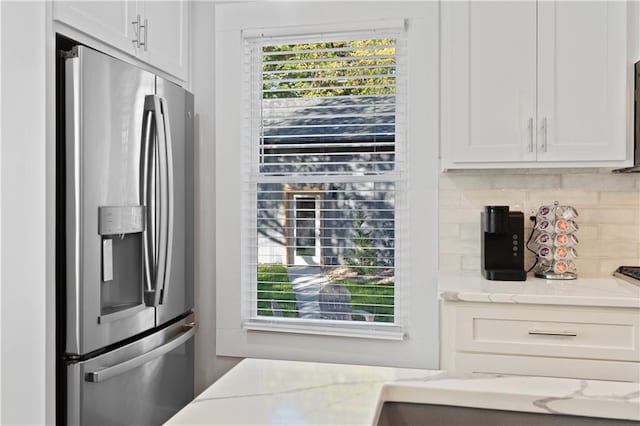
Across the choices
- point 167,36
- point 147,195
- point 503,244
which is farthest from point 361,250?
point 167,36

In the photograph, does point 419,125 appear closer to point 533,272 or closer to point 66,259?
point 533,272

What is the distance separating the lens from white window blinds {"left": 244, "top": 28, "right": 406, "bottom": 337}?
2.62m

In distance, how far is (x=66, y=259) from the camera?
5.94ft

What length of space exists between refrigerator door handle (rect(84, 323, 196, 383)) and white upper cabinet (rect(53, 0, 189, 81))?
3.88 feet

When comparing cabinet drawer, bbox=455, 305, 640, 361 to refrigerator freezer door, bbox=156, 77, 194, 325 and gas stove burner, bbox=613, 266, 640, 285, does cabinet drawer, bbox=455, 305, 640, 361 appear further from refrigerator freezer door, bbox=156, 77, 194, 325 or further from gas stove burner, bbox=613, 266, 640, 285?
refrigerator freezer door, bbox=156, 77, 194, 325

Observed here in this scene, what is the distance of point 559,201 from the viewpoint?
2.54 meters

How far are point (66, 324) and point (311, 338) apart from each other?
3.92 feet

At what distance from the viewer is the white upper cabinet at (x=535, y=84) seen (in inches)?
87.7

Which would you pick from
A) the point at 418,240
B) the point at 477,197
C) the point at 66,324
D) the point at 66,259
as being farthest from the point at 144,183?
the point at 477,197

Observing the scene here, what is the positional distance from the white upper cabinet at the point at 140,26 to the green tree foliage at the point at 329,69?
0.42m

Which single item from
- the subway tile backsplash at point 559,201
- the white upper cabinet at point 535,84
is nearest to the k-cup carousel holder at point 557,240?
the subway tile backsplash at point 559,201

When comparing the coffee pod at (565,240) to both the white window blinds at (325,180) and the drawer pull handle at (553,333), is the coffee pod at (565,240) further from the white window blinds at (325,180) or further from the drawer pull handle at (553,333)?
the white window blinds at (325,180)

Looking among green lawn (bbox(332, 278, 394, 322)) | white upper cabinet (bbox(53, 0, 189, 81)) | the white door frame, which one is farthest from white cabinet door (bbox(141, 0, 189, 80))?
green lawn (bbox(332, 278, 394, 322))

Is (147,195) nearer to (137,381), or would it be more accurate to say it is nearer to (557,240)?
(137,381)
